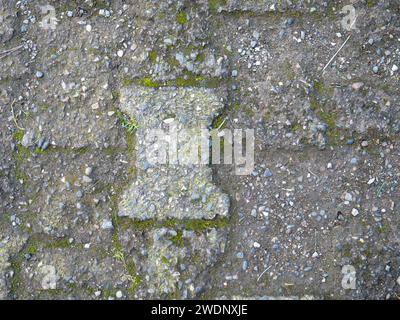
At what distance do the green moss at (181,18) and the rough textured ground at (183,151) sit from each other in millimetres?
10

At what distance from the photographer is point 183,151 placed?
2.39 m

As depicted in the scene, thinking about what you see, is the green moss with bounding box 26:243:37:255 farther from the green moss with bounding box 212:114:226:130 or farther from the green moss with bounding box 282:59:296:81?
the green moss with bounding box 282:59:296:81

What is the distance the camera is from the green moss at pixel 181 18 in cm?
244

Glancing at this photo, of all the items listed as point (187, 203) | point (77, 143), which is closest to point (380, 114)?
point (187, 203)

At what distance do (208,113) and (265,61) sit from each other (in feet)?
1.20

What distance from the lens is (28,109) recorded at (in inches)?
95.6

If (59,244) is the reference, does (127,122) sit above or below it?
above

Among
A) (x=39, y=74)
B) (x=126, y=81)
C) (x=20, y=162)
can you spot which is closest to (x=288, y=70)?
(x=126, y=81)

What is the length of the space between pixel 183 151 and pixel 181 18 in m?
0.63

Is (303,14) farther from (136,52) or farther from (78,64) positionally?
(78,64)

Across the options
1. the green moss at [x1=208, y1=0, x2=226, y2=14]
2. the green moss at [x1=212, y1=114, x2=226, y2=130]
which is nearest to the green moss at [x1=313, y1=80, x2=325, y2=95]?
the green moss at [x1=212, y1=114, x2=226, y2=130]

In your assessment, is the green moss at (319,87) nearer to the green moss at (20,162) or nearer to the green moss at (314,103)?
the green moss at (314,103)

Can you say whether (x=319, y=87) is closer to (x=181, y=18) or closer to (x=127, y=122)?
(x=181, y=18)

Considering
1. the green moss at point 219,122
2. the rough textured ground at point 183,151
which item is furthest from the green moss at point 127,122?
the green moss at point 219,122
